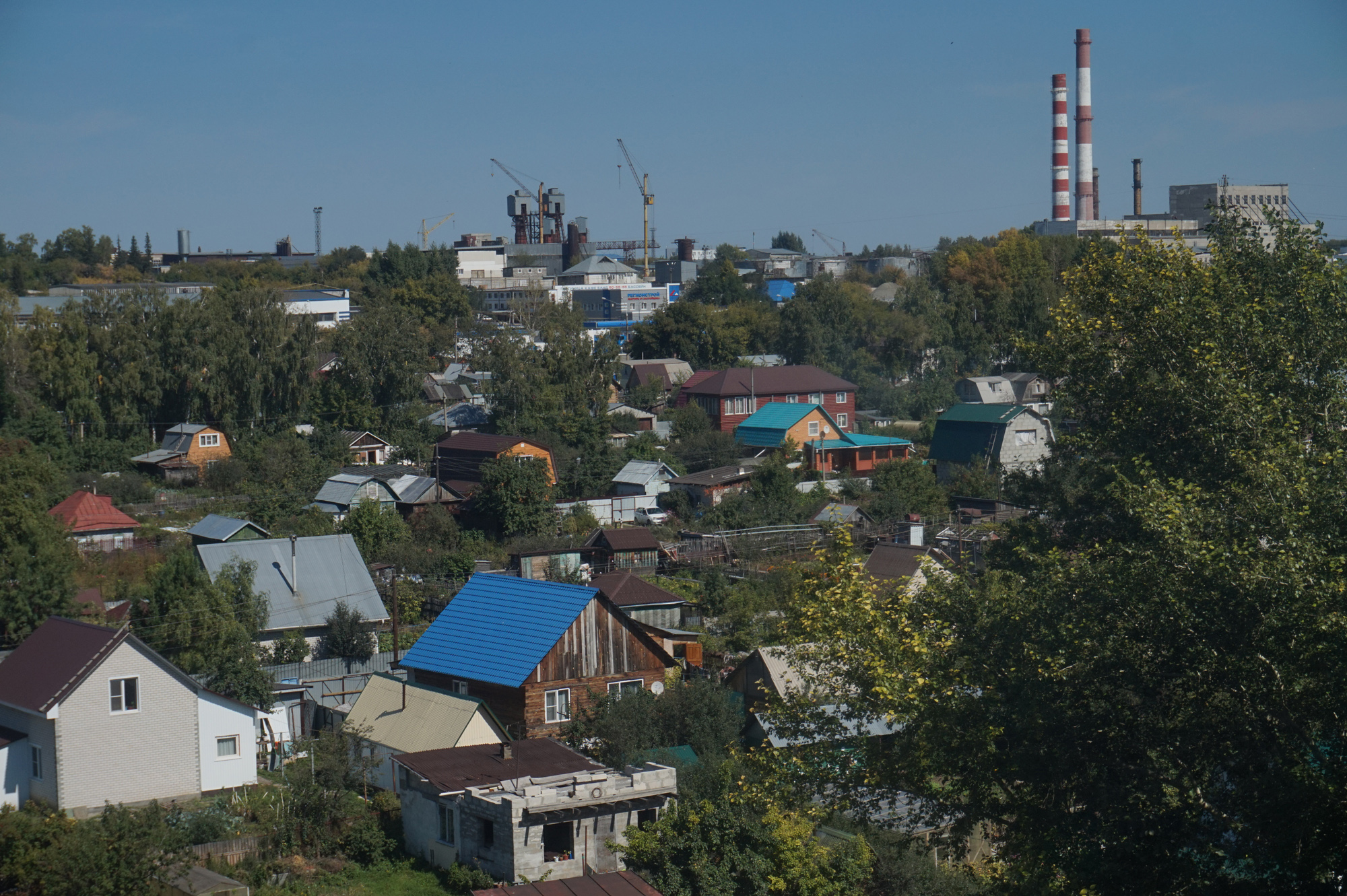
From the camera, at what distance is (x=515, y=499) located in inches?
859

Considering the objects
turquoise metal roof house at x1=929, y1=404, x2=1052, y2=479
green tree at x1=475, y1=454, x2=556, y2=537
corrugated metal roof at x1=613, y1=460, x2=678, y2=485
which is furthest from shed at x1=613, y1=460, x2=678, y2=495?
turquoise metal roof house at x1=929, y1=404, x2=1052, y2=479

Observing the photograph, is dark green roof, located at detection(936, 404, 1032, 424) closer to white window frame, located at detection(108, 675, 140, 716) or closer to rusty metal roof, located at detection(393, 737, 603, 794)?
rusty metal roof, located at detection(393, 737, 603, 794)

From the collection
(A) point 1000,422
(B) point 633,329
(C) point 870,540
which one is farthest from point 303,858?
(B) point 633,329

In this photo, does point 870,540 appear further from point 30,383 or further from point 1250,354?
point 30,383

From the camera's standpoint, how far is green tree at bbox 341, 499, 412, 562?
2031 centimetres

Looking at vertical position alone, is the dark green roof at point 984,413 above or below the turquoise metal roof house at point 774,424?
above

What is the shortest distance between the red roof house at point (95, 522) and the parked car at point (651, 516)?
28.9ft

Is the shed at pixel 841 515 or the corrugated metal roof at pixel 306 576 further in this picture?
the shed at pixel 841 515

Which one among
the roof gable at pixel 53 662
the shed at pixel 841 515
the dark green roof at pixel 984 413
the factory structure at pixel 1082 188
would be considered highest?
the factory structure at pixel 1082 188

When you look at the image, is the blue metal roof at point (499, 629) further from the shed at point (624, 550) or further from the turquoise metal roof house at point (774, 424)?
the turquoise metal roof house at point (774, 424)

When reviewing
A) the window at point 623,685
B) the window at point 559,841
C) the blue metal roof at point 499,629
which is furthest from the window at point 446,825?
the window at point 623,685

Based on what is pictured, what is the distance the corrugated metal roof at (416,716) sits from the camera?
38.4 feet

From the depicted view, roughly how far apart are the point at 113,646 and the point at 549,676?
4.18m

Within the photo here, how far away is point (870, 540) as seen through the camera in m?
20.2
